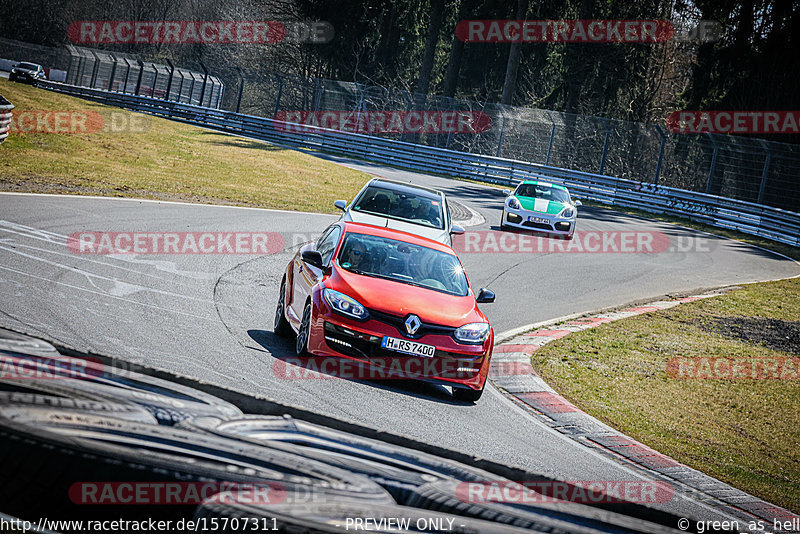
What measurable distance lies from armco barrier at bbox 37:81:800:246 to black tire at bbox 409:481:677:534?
28300 mm

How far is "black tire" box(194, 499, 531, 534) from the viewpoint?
282 centimetres

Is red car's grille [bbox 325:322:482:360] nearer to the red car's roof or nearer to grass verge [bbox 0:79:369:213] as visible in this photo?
the red car's roof

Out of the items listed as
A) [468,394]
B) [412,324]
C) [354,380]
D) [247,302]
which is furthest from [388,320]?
[247,302]

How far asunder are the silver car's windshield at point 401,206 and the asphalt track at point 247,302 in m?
1.86

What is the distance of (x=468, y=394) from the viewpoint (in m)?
8.15

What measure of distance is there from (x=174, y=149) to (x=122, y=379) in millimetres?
27992

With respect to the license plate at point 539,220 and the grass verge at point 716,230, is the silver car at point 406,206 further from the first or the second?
the grass verge at point 716,230

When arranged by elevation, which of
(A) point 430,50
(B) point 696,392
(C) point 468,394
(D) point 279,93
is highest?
(A) point 430,50

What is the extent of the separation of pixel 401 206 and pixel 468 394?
4921 millimetres

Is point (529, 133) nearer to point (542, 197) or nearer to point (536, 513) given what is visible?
point (542, 197)

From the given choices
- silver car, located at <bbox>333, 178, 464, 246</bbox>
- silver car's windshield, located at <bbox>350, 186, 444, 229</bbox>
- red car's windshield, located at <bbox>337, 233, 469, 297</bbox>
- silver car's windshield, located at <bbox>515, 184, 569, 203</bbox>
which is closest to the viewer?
red car's windshield, located at <bbox>337, 233, 469, 297</bbox>

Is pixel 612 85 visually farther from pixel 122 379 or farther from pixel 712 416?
pixel 122 379

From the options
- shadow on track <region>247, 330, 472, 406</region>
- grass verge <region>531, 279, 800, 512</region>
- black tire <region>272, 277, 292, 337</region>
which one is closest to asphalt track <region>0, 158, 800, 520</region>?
shadow on track <region>247, 330, 472, 406</region>

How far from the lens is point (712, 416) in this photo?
922 centimetres
